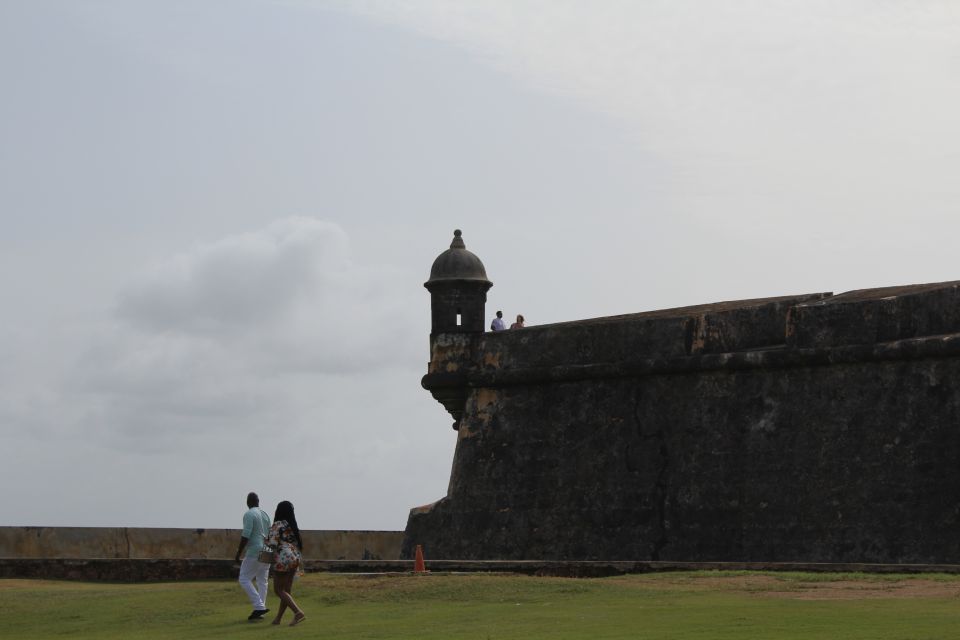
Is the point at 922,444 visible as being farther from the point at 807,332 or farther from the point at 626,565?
the point at 626,565

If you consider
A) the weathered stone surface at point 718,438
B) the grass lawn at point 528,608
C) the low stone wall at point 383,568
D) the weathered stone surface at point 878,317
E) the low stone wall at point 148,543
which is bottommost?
the grass lawn at point 528,608

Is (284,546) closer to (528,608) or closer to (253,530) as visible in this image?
(253,530)

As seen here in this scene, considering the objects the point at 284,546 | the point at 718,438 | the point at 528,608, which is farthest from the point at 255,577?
the point at 718,438

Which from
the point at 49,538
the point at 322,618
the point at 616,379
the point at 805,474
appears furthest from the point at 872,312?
the point at 49,538

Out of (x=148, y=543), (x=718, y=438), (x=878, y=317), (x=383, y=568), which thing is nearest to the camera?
(x=383, y=568)

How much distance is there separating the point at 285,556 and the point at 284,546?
0.08m

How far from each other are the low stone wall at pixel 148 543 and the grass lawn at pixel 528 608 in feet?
19.3

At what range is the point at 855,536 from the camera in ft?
49.0

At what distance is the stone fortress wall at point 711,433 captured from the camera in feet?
48.7

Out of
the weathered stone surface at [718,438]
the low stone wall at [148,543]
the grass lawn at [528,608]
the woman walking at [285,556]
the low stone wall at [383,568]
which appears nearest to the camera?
the grass lawn at [528,608]

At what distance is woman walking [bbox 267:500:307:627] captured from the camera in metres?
11.3

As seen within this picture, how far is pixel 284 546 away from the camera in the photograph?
37.6ft

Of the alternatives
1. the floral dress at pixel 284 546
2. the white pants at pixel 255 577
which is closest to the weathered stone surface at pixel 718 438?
the white pants at pixel 255 577

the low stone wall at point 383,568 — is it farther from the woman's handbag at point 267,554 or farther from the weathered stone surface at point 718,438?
the woman's handbag at point 267,554
